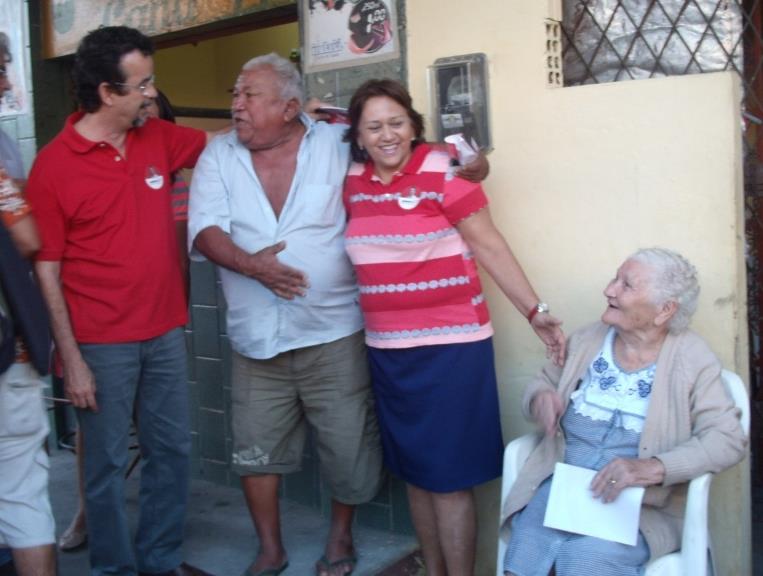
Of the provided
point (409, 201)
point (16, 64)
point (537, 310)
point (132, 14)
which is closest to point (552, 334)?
point (537, 310)

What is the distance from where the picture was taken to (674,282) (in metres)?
2.67

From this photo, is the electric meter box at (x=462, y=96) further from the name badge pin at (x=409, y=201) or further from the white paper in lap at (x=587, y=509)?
the white paper in lap at (x=587, y=509)

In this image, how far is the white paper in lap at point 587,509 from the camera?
101 inches

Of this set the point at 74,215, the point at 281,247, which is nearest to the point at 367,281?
the point at 281,247

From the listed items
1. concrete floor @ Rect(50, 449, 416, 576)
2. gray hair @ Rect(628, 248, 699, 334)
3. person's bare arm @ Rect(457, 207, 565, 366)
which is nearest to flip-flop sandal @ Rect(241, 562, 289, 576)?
concrete floor @ Rect(50, 449, 416, 576)

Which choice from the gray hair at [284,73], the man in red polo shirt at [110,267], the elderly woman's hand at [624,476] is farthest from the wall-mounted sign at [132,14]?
the elderly woman's hand at [624,476]

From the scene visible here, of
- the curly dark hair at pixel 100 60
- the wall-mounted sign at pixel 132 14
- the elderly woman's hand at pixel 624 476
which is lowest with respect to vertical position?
the elderly woman's hand at pixel 624 476

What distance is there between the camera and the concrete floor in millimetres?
3576

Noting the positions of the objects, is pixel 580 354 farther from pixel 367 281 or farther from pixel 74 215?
pixel 74 215

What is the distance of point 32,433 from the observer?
2910 millimetres

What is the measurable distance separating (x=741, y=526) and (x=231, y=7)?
2956 millimetres

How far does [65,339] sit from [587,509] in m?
1.73

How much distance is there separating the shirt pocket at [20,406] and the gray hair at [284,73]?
4.15ft

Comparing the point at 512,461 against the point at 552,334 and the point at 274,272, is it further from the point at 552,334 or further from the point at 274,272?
the point at 274,272
